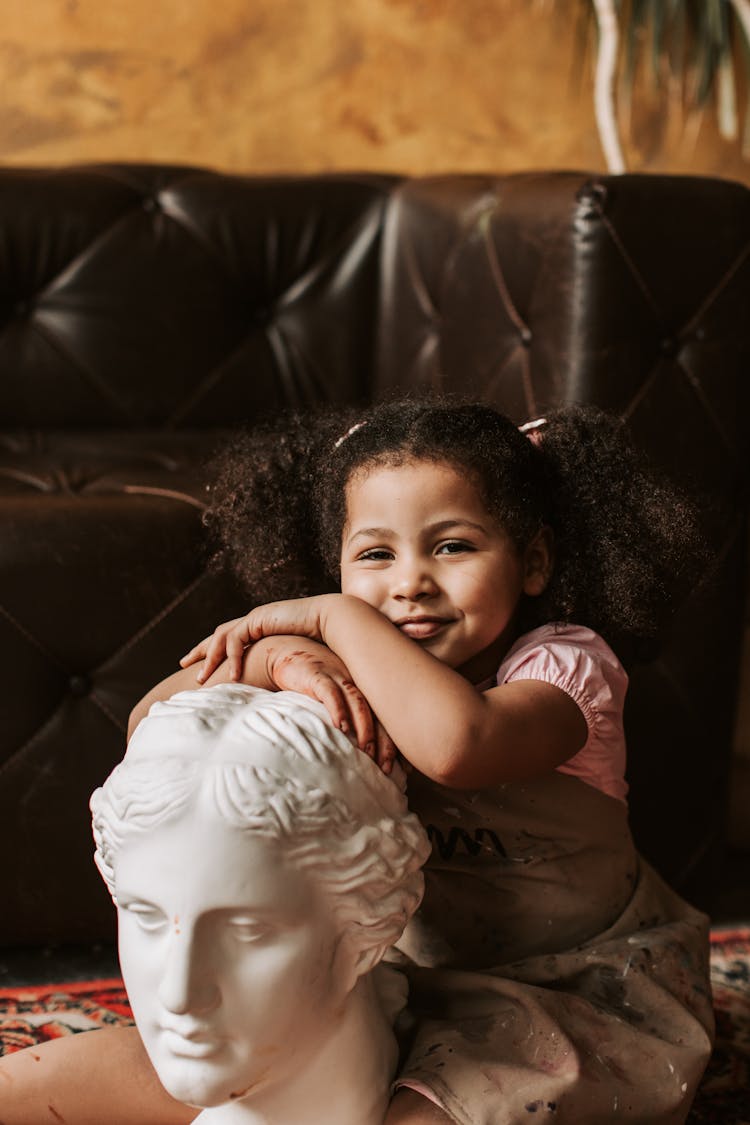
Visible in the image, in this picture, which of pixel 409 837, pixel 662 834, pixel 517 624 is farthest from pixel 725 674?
pixel 409 837

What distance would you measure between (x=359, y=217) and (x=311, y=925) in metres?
1.56

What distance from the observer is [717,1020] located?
56.1 inches

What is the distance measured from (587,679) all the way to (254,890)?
0.38 metres

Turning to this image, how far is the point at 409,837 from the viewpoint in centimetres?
93

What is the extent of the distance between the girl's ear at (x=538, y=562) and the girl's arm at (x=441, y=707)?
18 centimetres

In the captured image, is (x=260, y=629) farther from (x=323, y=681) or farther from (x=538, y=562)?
(x=538, y=562)

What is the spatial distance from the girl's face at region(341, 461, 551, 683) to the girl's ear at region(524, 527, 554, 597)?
0.03 metres

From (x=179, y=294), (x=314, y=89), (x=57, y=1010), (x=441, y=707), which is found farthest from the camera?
(x=314, y=89)

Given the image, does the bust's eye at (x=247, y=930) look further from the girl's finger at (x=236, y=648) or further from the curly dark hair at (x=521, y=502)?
the curly dark hair at (x=521, y=502)

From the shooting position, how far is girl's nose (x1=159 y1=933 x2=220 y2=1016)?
84cm

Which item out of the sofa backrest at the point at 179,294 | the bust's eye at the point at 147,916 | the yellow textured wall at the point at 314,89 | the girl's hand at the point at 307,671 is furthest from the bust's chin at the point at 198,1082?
the yellow textured wall at the point at 314,89

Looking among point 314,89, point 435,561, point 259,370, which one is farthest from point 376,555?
point 314,89

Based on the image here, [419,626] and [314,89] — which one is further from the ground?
[314,89]

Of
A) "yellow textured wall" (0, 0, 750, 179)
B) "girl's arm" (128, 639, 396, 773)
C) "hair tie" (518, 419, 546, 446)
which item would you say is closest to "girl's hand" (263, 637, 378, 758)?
"girl's arm" (128, 639, 396, 773)
